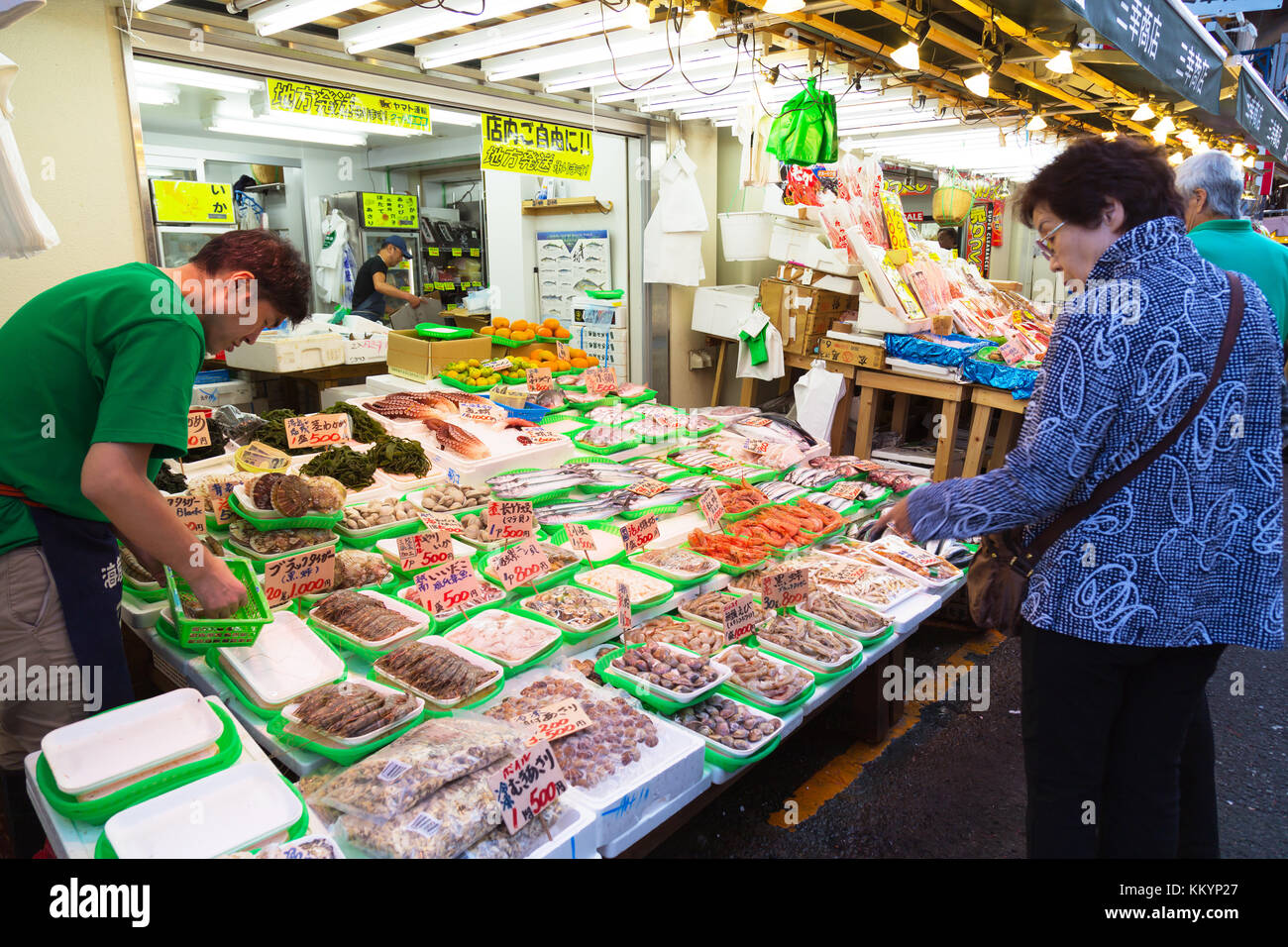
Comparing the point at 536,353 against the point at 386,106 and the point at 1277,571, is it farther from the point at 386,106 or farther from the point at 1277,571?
the point at 1277,571

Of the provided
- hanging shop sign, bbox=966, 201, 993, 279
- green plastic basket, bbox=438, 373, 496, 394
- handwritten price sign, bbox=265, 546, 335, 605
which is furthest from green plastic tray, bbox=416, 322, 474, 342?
hanging shop sign, bbox=966, 201, 993, 279

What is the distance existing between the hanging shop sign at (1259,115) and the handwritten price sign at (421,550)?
283 inches

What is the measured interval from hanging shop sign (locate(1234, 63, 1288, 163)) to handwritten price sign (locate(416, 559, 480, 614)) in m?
7.19

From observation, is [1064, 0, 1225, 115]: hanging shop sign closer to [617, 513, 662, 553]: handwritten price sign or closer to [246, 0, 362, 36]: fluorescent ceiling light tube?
[617, 513, 662, 553]: handwritten price sign

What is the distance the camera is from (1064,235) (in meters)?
2.11

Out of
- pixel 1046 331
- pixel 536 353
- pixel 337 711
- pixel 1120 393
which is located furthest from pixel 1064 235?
pixel 1046 331

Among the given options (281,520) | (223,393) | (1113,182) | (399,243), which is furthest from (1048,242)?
(399,243)

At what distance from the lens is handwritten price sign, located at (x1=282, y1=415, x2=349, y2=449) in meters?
4.10

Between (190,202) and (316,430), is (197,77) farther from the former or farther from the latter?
(316,430)

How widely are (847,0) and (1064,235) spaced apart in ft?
10.3

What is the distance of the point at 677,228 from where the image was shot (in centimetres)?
732

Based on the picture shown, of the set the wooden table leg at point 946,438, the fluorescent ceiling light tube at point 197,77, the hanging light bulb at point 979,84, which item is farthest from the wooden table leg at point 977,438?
the fluorescent ceiling light tube at point 197,77

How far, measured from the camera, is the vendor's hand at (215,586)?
7.57ft

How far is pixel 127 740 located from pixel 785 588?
2.34 meters
